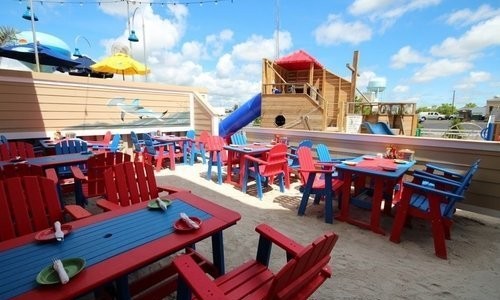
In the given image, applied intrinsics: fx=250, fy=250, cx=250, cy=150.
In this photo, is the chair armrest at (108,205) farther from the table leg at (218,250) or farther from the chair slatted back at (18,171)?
the chair slatted back at (18,171)

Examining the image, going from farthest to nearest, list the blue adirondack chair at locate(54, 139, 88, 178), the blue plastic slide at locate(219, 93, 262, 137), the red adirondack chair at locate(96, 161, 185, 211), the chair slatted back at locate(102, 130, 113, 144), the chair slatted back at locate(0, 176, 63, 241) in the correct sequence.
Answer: the blue plastic slide at locate(219, 93, 262, 137) < the chair slatted back at locate(102, 130, 113, 144) < the blue adirondack chair at locate(54, 139, 88, 178) < the red adirondack chair at locate(96, 161, 185, 211) < the chair slatted back at locate(0, 176, 63, 241)

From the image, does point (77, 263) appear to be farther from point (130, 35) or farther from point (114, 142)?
point (130, 35)

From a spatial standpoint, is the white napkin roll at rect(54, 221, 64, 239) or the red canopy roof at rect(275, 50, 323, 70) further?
the red canopy roof at rect(275, 50, 323, 70)

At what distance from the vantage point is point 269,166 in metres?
4.13

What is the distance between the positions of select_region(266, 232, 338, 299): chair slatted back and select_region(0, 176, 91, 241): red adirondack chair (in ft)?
4.62

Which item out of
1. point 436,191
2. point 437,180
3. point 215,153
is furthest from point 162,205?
point 215,153

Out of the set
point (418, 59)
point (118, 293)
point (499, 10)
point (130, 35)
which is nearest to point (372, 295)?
point (118, 293)

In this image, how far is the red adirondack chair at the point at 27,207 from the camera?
159cm

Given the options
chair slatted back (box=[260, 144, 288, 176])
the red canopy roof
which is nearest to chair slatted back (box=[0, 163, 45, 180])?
chair slatted back (box=[260, 144, 288, 176])

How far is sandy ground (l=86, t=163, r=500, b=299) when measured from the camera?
2004 mm

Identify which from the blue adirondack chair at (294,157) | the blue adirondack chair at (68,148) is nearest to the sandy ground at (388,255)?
the blue adirondack chair at (294,157)

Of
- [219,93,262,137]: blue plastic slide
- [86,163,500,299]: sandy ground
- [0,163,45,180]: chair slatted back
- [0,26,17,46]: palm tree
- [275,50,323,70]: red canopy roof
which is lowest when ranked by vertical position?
[86,163,500,299]: sandy ground

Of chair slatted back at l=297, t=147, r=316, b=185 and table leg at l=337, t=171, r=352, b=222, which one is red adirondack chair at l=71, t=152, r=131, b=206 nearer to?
chair slatted back at l=297, t=147, r=316, b=185

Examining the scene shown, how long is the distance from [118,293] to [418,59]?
25.2 meters
